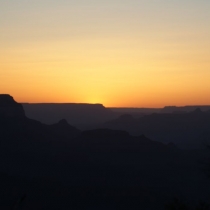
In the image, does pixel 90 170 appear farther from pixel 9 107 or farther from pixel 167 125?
pixel 167 125

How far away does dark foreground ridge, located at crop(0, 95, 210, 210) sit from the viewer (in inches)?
1711

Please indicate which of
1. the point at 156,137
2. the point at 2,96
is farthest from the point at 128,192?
the point at 156,137

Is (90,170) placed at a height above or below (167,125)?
below

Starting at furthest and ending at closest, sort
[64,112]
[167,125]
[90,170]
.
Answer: [64,112]
[167,125]
[90,170]

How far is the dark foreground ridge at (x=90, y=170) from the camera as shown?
43469mm

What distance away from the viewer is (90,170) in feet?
177

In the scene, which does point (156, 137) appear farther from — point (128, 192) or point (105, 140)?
point (128, 192)

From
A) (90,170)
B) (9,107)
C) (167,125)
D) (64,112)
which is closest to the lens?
(90,170)

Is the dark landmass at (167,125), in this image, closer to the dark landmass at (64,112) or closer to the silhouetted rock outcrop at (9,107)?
the dark landmass at (64,112)

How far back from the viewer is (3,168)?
53656 mm

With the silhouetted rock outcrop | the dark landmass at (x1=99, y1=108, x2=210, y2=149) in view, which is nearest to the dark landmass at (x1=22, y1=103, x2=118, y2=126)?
the dark landmass at (x1=99, y1=108, x2=210, y2=149)

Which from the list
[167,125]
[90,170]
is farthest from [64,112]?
[90,170]

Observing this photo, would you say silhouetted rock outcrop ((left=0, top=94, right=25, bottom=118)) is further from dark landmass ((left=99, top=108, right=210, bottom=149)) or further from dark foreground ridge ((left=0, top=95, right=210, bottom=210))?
dark landmass ((left=99, top=108, right=210, bottom=149))

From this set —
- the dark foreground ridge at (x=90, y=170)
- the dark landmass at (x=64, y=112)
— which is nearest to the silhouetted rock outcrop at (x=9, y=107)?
the dark foreground ridge at (x=90, y=170)
